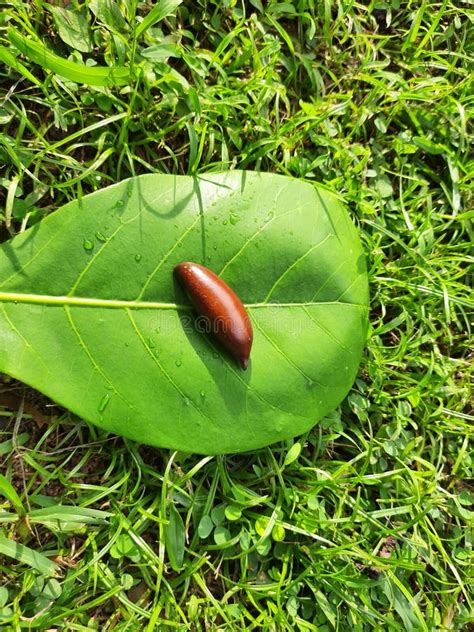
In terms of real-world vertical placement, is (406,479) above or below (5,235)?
below

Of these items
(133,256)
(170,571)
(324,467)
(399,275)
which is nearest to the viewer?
(133,256)

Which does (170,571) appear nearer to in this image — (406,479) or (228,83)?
(406,479)

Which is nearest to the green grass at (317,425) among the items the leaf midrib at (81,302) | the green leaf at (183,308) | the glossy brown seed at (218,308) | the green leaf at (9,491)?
the green leaf at (9,491)

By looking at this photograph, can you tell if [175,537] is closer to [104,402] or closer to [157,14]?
[104,402]

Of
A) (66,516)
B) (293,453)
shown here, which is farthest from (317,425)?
(66,516)

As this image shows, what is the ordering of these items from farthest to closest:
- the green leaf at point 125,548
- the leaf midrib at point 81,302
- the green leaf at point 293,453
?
the green leaf at point 293,453 → the green leaf at point 125,548 → the leaf midrib at point 81,302

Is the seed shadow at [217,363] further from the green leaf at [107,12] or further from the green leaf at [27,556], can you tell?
the green leaf at [107,12]

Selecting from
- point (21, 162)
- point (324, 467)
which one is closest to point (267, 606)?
point (324, 467)
